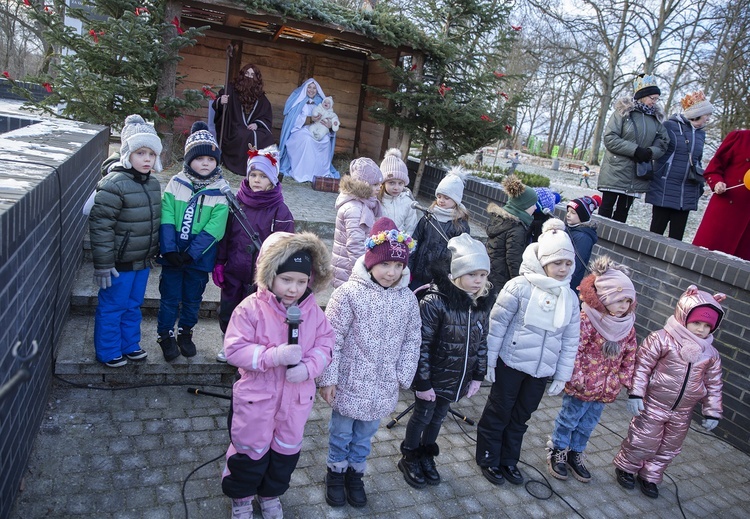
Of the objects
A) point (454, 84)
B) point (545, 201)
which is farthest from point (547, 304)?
point (454, 84)

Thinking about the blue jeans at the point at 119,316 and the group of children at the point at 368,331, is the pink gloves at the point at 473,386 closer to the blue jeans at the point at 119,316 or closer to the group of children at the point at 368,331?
the group of children at the point at 368,331

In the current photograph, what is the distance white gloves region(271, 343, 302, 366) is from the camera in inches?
106

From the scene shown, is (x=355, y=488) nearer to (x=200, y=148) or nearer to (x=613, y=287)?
(x=613, y=287)

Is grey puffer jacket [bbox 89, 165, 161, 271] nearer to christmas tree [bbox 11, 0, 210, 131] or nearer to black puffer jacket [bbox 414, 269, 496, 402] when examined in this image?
black puffer jacket [bbox 414, 269, 496, 402]

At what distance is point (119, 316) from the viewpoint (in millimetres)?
3852

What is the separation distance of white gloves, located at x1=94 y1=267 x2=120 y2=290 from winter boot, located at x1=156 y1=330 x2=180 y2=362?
0.65 meters

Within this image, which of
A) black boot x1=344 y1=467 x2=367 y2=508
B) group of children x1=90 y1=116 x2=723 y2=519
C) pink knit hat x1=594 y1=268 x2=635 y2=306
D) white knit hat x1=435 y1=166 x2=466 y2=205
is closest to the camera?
group of children x1=90 y1=116 x2=723 y2=519

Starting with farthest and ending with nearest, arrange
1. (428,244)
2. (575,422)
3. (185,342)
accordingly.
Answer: (428,244), (185,342), (575,422)

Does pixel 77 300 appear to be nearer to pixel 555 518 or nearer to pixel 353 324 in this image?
pixel 353 324

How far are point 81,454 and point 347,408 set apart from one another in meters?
1.57

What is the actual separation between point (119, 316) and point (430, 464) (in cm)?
237

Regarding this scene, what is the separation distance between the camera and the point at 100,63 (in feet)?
22.8

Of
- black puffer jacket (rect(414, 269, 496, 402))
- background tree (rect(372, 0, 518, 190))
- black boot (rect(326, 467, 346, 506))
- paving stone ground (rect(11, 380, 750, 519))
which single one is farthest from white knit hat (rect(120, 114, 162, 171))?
background tree (rect(372, 0, 518, 190))

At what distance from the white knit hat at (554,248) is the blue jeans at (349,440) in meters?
1.57
